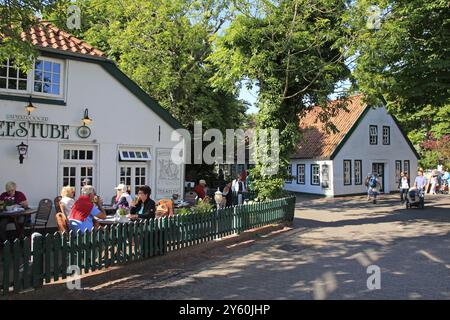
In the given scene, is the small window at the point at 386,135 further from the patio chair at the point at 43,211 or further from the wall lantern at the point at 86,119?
the patio chair at the point at 43,211

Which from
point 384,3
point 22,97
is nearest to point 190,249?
point 22,97

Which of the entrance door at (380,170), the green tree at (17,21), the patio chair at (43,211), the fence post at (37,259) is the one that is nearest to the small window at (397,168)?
the entrance door at (380,170)

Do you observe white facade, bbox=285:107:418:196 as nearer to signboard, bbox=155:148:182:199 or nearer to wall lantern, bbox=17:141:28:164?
signboard, bbox=155:148:182:199

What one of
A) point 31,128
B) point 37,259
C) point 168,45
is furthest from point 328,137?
point 37,259

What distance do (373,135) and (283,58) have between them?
56.2 feet

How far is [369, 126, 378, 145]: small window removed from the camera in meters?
28.9

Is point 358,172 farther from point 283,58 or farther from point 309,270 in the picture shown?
point 309,270

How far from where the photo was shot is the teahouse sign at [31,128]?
1151 cm

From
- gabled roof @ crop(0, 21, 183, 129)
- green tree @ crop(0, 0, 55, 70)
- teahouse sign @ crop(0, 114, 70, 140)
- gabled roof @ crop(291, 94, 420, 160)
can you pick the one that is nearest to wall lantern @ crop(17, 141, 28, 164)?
teahouse sign @ crop(0, 114, 70, 140)

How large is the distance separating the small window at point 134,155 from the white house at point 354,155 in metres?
13.6

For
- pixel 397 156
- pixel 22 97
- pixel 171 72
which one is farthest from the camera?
pixel 397 156

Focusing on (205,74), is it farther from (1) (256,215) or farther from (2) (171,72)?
(1) (256,215)

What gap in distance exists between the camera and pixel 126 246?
7793 mm
